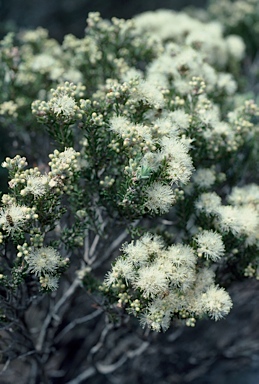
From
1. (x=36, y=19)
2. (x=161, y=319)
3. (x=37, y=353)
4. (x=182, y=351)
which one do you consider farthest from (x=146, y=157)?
(x=36, y=19)

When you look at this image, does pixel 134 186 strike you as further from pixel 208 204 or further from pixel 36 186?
pixel 208 204

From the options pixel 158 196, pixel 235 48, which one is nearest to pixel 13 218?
pixel 158 196

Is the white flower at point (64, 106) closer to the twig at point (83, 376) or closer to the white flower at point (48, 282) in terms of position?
the white flower at point (48, 282)

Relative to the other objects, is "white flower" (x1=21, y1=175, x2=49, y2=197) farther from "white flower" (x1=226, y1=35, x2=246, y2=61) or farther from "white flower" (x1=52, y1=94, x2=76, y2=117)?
"white flower" (x1=226, y1=35, x2=246, y2=61)

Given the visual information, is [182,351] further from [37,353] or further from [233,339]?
[37,353]

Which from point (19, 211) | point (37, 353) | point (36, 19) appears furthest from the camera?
point (36, 19)

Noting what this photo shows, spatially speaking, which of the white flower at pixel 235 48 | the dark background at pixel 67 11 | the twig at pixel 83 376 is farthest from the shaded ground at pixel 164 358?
the dark background at pixel 67 11
